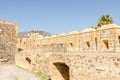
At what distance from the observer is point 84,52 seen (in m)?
10.1

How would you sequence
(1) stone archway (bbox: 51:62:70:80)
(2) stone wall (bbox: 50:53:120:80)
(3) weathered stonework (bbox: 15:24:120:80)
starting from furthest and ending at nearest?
(1) stone archway (bbox: 51:62:70:80) < (3) weathered stonework (bbox: 15:24:120:80) < (2) stone wall (bbox: 50:53:120:80)

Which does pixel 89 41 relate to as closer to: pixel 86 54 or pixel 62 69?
pixel 86 54

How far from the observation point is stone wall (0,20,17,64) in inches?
859

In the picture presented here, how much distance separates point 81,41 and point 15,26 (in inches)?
561

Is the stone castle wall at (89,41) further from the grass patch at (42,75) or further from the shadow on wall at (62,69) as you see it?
the grass patch at (42,75)

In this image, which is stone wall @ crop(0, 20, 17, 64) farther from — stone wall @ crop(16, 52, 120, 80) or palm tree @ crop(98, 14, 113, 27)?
palm tree @ crop(98, 14, 113, 27)

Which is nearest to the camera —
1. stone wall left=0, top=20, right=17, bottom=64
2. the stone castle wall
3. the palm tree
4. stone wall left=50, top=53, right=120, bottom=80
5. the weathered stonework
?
Answer: stone wall left=50, top=53, right=120, bottom=80

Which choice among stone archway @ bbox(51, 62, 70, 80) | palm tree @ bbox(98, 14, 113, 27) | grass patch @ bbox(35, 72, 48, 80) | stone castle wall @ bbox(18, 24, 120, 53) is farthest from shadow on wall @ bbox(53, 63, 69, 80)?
palm tree @ bbox(98, 14, 113, 27)

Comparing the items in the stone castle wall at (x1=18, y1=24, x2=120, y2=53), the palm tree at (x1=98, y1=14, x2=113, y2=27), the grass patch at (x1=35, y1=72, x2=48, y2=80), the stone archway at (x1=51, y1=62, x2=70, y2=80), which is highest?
the palm tree at (x1=98, y1=14, x2=113, y2=27)

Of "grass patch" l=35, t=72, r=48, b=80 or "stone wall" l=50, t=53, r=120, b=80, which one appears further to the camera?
"grass patch" l=35, t=72, r=48, b=80

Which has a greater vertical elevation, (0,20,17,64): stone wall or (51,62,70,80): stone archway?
(0,20,17,64): stone wall

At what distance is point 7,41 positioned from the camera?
72.9 ft

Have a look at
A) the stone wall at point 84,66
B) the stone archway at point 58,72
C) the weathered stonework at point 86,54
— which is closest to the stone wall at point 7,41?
the stone wall at point 84,66

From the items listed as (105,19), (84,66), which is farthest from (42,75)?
(105,19)
